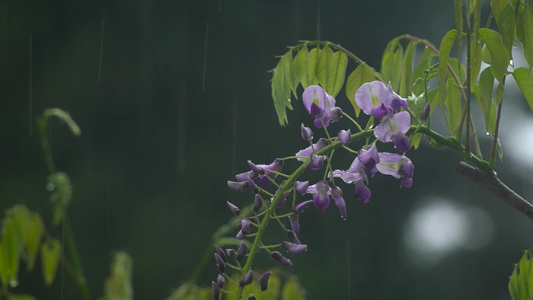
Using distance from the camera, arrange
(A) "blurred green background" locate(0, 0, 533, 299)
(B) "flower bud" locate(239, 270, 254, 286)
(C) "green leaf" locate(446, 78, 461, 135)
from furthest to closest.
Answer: (A) "blurred green background" locate(0, 0, 533, 299), (C) "green leaf" locate(446, 78, 461, 135), (B) "flower bud" locate(239, 270, 254, 286)

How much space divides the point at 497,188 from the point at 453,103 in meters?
0.19

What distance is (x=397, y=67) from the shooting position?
1.09m

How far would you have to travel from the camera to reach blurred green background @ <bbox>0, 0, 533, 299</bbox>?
389 cm

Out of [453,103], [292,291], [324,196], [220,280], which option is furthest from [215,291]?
[292,291]

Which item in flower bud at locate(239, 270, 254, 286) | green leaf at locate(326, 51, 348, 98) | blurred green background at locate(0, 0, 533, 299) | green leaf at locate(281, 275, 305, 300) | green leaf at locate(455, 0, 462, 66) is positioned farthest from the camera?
blurred green background at locate(0, 0, 533, 299)

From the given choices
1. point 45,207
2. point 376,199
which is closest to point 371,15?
point 376,199

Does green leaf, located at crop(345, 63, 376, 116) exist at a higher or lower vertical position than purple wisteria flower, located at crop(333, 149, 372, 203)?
higher

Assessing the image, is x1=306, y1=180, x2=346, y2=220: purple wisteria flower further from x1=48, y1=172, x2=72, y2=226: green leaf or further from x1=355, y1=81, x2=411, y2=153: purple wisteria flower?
x1=48, y1=172, x2=72, y2=226: green leaf

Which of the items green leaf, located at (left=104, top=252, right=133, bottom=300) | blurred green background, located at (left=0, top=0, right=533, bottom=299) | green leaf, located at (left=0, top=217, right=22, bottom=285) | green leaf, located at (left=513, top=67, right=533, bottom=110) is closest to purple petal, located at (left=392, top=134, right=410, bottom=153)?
green leaf, located at (left=513, top=67, right=533, bottom=110)

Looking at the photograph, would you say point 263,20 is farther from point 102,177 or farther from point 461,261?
point 461,261

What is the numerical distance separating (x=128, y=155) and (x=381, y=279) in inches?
65.3

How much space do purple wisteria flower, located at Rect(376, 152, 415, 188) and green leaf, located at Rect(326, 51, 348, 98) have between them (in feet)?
1.18

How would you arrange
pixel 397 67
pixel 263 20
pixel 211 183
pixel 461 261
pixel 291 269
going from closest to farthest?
pixel 397 67 < pixel 291 269 < pixel 211 183 < pixel 263 20 < pixel 461 261

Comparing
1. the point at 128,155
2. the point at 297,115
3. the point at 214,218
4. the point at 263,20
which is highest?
the point at 263,20
